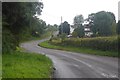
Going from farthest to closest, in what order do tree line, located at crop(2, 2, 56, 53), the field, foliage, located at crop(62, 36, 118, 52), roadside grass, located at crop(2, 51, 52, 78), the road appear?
foliage, located at crop(62, 36, 118, 52) < the field < tree line, located at crop(2, 2, 56, 53) < the road < roadside grass, located at crop(2, 51, 52, 78)

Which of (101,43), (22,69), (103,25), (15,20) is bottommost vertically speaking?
(22,69)

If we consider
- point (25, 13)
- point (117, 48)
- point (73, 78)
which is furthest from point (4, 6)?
point (117, 48)

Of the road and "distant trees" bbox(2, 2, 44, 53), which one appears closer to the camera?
the road

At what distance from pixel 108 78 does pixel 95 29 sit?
81991mm

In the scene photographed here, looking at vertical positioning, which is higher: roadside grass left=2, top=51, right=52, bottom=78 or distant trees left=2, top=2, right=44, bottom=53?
distant trees left=2, top=2, right=44, bottom=53

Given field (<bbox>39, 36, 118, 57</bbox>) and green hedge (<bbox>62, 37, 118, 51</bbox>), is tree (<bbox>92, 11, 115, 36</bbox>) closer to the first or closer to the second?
field (<bbox>39, 36, 118, 57</bbox>)

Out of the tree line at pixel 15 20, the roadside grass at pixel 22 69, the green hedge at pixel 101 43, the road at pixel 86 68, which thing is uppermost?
the tree line at pixel 15 20

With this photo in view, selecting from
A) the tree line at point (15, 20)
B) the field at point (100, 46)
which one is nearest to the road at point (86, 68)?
the tree line at point (15, 20)

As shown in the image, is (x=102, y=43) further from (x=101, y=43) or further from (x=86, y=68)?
(x=86, y=68)

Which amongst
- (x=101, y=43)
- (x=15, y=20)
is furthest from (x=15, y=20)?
(x=101, y=43)

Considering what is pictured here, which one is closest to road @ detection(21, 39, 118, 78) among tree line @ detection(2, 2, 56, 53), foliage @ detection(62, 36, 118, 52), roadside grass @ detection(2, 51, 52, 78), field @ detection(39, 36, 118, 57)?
roadside grass @ detection(2, 51, 52, 78)

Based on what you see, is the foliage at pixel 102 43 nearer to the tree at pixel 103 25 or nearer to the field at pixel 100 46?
the field at pixel 100 46

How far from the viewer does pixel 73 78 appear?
17.5 meters

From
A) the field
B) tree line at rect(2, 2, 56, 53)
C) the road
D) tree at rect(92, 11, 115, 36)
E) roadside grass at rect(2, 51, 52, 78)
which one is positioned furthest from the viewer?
tree at rect(92, 11, 115, 36)
